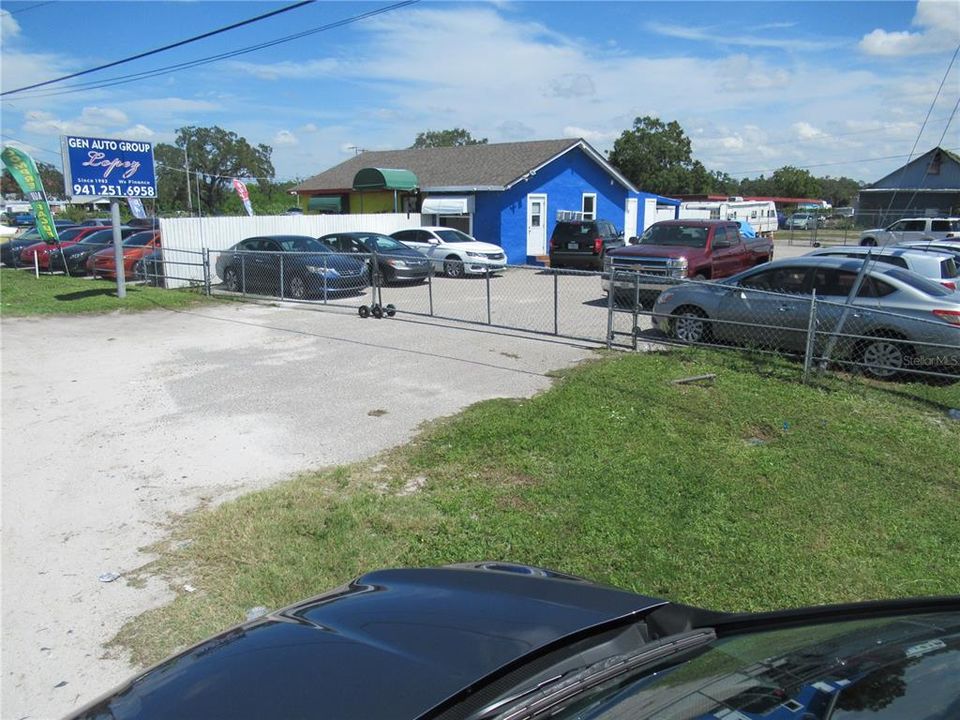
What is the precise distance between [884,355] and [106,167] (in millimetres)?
17055

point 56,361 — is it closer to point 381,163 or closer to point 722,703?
point 722,703

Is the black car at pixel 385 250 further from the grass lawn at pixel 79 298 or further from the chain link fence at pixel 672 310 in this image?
the grass lawn at pixel 79 298

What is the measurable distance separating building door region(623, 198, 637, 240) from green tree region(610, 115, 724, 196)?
29.5 meters

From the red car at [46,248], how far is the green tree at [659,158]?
45.2 metres

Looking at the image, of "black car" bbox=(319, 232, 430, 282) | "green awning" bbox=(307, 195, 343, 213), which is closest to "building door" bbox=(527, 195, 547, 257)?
"black car" bbox=(319, 232, 430, 282)

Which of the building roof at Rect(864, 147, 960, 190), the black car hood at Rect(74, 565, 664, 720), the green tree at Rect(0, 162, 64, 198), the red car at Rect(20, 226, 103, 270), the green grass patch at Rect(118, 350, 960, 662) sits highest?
the green tree at Rect(0, 162, 64, 198)

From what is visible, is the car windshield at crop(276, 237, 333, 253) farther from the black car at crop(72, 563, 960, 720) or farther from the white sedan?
the black car at crop(72, 563, 960, 720)

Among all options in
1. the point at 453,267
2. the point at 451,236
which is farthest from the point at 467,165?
the point at 453,267

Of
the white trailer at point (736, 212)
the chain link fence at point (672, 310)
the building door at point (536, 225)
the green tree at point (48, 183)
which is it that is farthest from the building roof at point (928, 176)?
the green tree at point (48, 183)

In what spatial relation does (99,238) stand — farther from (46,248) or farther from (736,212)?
(736,212)

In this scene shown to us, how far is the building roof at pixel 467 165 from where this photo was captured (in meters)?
27.5

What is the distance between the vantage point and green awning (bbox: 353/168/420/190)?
27.5 meters

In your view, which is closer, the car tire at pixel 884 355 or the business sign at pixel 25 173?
the car tire at pixel 884 355

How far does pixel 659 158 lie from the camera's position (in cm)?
6200
